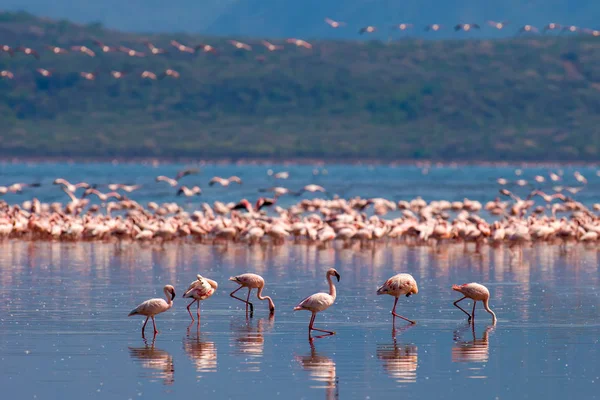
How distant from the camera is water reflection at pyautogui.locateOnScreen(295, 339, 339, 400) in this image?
13.8 m

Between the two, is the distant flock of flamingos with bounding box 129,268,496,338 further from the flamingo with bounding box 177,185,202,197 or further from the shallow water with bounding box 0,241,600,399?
the flamingo with bounding box 177,185,202,197

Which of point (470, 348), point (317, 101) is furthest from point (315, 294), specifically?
point (317, 101)

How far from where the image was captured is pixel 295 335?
1750 centimetres

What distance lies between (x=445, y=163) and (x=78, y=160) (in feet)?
128

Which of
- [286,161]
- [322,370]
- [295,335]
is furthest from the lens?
[286,161]

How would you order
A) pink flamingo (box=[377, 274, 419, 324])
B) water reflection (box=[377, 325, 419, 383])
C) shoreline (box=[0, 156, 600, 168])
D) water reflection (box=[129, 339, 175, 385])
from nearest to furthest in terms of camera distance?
water reflection (box=[129, 339, 175, 385]) < water reflection (box=[377, 325, 419, 383]) < pink flamingo (box=[377, 274, 419, 324]) < shoreline (box=[0, 156, 600, 168])

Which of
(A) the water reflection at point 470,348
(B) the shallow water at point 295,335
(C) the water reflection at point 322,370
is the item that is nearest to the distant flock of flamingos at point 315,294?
(B) the shallow water at point 295,335

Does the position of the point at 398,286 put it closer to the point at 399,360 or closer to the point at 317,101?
the point at 399,360

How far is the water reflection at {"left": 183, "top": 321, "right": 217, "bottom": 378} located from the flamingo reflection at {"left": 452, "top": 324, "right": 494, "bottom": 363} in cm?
288

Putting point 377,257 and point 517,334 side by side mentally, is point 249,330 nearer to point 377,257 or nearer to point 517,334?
point 517,334

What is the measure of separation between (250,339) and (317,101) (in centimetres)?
14159

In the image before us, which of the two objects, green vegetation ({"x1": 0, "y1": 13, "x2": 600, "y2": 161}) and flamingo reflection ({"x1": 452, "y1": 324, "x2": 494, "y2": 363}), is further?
green vegetation ({"x1": 0, "y1": 13, "x2": 600, "y2": 161})

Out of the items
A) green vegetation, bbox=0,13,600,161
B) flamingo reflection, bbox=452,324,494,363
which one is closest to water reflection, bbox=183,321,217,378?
flamingo reflection, bbox=452,324,494,363

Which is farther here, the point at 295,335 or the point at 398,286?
the point at 398,286
